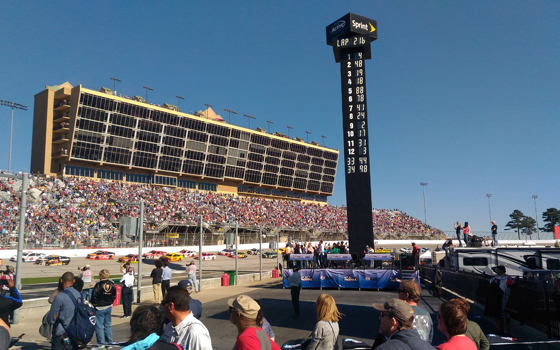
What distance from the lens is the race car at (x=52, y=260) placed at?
3934 centimetres

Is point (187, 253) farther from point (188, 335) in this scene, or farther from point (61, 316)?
point (188, 335)

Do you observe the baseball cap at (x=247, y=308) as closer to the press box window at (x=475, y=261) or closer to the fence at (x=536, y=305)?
the fence at (x=536, y=305)

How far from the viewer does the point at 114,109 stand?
2667 inches

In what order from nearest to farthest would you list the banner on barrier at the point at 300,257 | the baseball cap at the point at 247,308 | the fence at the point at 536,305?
1. the baseball cap at the point at 247,308
2. the fence at the point at 536,305
3. the banner on barrier at the point at 300,257

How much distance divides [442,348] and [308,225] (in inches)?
3079

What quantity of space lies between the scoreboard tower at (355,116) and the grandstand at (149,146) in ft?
155

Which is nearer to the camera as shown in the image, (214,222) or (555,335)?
(555,335)

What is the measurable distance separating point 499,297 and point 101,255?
43160 mm

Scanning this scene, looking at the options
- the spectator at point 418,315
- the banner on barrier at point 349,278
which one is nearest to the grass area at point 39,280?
the banner on barrier at point 349,278

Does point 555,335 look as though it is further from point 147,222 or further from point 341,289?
point 147,222

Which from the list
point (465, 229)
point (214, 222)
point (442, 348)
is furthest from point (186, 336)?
point (214, 222)

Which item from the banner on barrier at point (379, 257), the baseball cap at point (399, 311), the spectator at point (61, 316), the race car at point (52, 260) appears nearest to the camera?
the baseball cap at point (399, 311)

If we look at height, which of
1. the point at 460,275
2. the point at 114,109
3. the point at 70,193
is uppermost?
the point at 114,109

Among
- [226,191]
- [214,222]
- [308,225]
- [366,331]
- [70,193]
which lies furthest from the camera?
[226,191]
